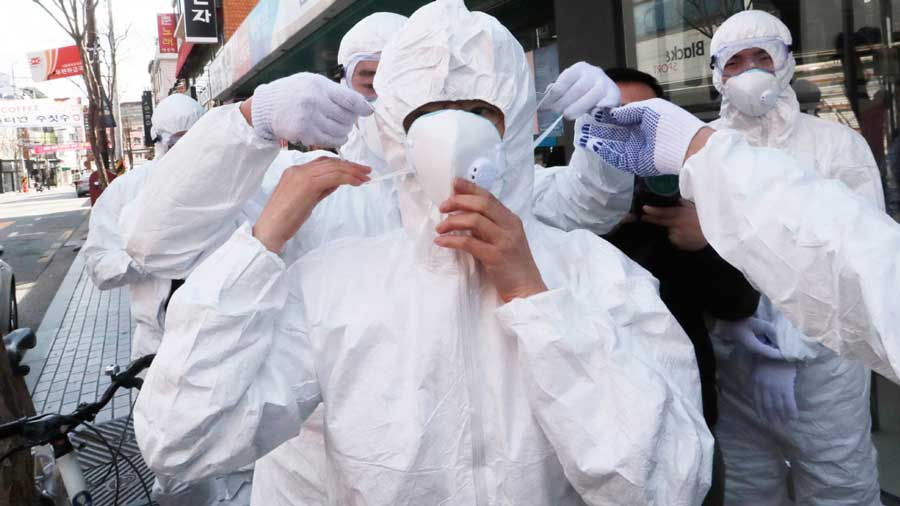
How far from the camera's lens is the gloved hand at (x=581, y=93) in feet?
5.36

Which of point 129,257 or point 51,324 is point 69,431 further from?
point 51,324

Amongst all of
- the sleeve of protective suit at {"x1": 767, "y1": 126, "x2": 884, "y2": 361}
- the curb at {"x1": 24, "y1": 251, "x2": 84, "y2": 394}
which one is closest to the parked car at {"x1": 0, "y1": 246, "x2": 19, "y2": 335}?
the curb at {"x1": 24, "y1": 251, "x2": 84, "y2": 394}

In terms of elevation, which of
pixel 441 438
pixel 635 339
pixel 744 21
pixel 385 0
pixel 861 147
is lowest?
pixel 441 438

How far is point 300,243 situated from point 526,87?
0.65 metres

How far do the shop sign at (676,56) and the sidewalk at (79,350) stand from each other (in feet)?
14.4

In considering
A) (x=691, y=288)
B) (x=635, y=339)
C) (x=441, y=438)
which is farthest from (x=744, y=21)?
(x=441, y=438)

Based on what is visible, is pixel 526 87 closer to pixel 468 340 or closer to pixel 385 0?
pixel 468 340

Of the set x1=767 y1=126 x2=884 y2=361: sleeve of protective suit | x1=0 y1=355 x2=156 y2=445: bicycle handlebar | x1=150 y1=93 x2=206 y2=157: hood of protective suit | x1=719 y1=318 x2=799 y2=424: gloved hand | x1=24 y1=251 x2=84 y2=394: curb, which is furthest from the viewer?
x1=24 y1=251 x2=84 y2=394: curb

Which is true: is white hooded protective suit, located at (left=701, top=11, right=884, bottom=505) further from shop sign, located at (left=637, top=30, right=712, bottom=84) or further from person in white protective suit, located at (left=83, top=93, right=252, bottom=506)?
shop sign, located at (left=637, top=30, right=712, bottom=84)

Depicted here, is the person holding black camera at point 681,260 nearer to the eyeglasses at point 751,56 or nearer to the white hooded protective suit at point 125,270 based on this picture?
the eyeglasses at point 751,56

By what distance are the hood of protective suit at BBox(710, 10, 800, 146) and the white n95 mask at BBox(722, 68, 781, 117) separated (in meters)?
0.05

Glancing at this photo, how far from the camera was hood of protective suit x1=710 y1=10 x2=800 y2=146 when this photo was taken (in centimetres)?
305

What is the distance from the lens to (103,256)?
12.6 ft

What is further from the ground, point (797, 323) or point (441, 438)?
point (797, 323)
